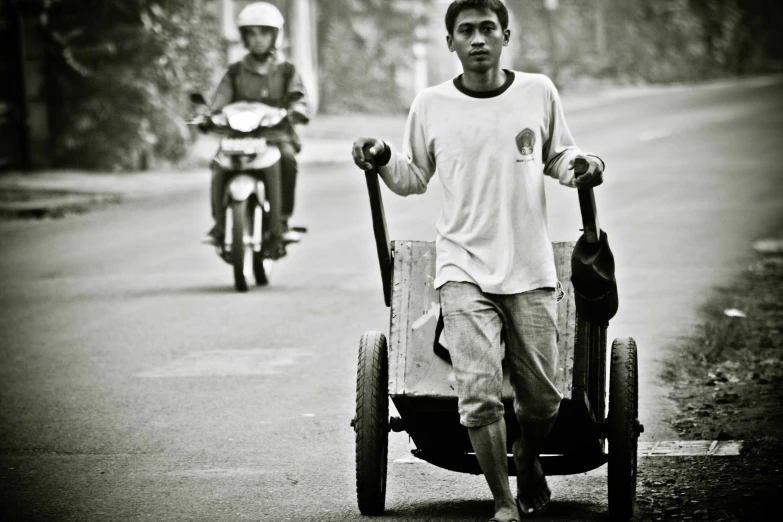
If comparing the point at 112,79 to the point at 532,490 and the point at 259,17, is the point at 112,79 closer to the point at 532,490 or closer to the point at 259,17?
the point at 259,17

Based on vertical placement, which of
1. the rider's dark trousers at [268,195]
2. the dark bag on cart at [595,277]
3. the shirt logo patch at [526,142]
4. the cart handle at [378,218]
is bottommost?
the rider's dark trousers at [268,195]

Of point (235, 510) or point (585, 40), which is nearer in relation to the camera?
point (235, 510)

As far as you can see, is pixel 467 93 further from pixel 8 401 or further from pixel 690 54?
pixel 690 54

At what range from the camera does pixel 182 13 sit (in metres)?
21.4

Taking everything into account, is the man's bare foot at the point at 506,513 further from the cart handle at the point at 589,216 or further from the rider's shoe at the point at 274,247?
the rider's shoe at the point at 274,247

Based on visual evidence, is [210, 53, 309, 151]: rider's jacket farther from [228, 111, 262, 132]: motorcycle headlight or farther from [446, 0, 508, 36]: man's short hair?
[446, 0, 508, 36]: man's short hair

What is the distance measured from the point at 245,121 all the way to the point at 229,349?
2.69 metres

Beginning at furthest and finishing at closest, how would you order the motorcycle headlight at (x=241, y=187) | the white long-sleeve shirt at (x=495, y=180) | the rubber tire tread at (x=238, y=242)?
the motorcycle headlight at (x=241, y=187) < the rubber tire tread at (x=238, y=242) < the white long-sleeve shirt at (x=495, y=180)

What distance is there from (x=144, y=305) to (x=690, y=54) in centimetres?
3681

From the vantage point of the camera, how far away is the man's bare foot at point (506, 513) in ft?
14.5

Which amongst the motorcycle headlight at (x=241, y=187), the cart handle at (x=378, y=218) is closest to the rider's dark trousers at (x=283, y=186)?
the motorcycle headlight at (x=241, y=187)

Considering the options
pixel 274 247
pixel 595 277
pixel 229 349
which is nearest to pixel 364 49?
pixel 274 247

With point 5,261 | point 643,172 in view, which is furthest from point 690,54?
point 5,261

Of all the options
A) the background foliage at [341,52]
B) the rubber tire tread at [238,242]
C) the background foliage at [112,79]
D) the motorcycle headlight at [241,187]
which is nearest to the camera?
the rubber tire tread at [238,242]
